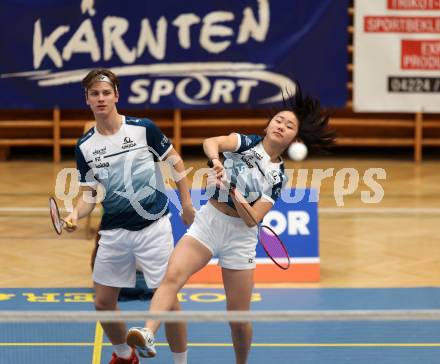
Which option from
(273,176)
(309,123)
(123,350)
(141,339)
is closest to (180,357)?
(123,350)

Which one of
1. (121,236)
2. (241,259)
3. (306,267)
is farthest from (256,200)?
A: (306,267)

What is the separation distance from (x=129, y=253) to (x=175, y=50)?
6.84 m

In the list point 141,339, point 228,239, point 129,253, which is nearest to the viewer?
point 141,339

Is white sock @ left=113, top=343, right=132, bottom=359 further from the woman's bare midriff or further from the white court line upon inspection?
the white court line

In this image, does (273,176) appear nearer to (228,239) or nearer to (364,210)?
(228,239)

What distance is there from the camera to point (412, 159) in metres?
12.9

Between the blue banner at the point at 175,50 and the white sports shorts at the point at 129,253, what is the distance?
6.76 metres

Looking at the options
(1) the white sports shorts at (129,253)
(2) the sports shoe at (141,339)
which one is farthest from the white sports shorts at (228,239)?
(2) the sports shoe at (141,339)

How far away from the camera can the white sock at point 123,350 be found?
558cm

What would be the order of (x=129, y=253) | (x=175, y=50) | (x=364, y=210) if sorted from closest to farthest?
(x=129, y=253)
(x=364, y=210)
(x=175, y=50)

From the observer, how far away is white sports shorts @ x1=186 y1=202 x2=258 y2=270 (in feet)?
17.1

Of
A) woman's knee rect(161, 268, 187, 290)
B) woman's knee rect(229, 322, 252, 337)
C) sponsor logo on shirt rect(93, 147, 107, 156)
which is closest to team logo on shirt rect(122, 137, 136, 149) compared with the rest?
sponsor logo on shirt rect(93, 147, 107, 156)

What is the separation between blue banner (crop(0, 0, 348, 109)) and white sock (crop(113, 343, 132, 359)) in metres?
6.68

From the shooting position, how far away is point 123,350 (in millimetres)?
5594
